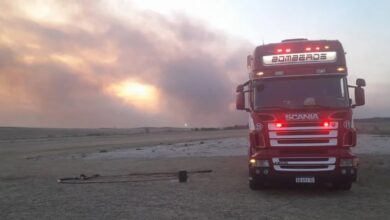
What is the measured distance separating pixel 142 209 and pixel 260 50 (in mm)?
6185

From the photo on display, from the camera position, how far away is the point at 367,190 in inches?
659

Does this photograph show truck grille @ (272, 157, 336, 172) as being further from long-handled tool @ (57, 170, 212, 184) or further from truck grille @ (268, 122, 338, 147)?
long-handled tool @ (57, 170, 212, 184)

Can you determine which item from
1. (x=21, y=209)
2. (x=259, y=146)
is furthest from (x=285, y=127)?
(x=21, y=209)

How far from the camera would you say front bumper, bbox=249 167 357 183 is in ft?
48.8

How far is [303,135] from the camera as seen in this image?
49.0ft

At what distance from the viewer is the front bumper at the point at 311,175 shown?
1488 centimetres

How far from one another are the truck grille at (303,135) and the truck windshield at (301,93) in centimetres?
62

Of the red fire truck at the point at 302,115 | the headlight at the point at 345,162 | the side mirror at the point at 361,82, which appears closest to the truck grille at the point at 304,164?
the red fire truck at the point at 302,115

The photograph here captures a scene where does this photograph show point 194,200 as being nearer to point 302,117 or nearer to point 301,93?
point 302,117

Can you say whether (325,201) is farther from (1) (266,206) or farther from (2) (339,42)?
(2) (339,42)

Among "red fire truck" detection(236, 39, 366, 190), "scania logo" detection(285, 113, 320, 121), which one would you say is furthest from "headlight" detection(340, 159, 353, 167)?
"scania logo" detection(285, 113, 320, 121)

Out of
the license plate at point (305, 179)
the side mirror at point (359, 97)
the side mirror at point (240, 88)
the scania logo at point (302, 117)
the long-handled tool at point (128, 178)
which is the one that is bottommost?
the long-handled tool at point (128, 178)

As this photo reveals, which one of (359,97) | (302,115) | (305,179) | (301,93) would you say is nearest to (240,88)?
(301,93)

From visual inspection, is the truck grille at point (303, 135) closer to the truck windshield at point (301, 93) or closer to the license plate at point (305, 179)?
the truck windshield at point (301, 93)
